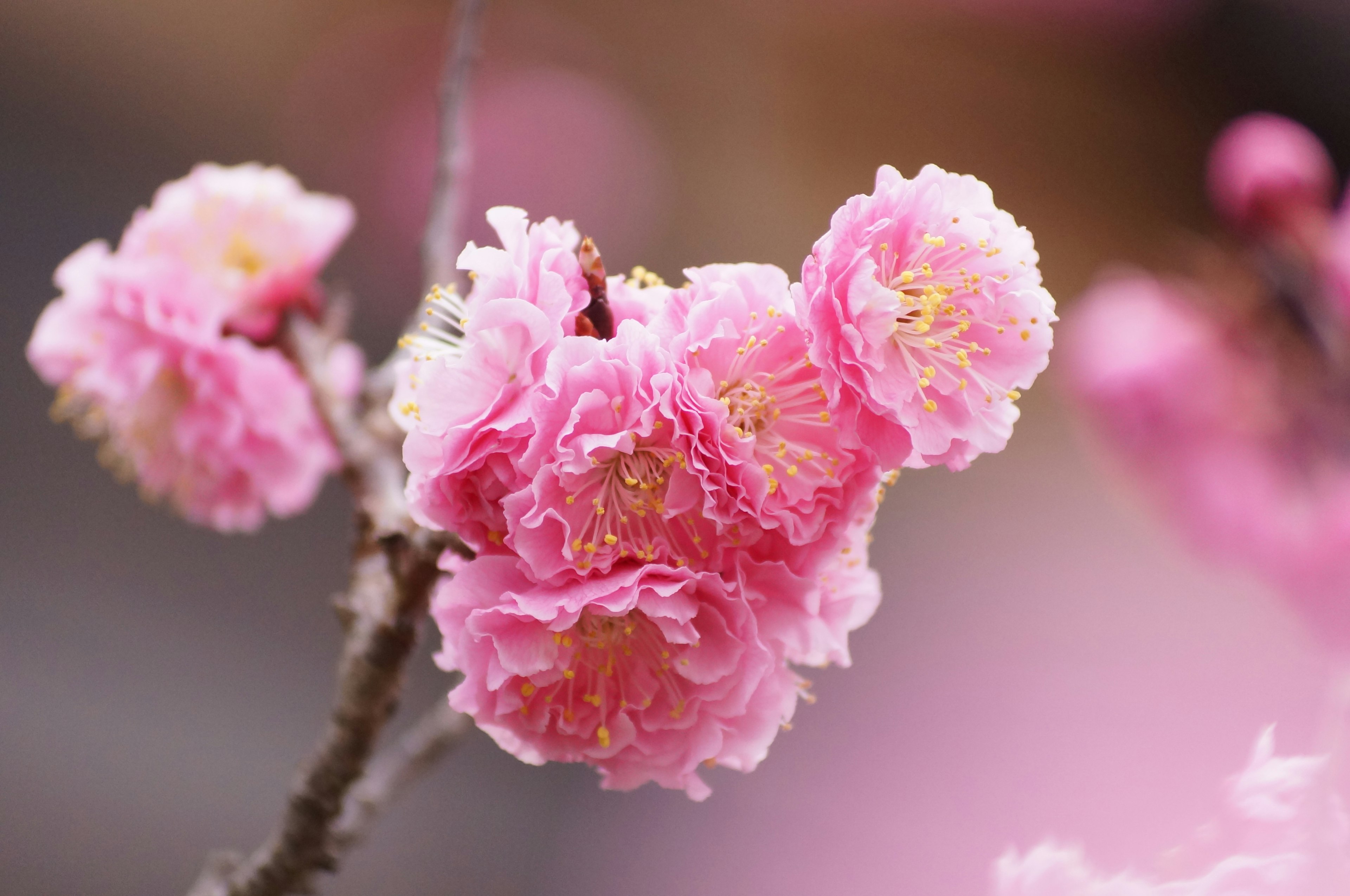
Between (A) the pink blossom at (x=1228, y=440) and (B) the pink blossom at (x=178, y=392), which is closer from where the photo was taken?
(B) the pink blossom at (x=178, y=392)

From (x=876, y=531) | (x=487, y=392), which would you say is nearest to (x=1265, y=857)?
(x=487, y=392)

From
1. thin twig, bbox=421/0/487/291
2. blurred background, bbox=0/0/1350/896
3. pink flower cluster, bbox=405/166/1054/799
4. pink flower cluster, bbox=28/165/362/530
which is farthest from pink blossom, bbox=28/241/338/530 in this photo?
blurred background, bbox=0/0/1350/896

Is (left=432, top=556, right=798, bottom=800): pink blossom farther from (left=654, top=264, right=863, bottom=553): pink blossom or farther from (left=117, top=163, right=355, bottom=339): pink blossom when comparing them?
(left=117, top=163, right=355, bottom=339): pink blossom

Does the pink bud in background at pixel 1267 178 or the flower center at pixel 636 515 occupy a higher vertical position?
the pink bud in background at pixel 1267 178

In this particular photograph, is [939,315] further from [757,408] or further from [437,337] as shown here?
[437,337]

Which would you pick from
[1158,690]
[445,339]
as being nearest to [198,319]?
[445,339]

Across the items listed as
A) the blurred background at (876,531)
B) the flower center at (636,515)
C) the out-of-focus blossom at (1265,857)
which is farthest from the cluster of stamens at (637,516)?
the blurred background at (876,531)

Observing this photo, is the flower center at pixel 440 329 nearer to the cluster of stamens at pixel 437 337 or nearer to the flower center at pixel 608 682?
the cluster of stamens at pixel 437 337
